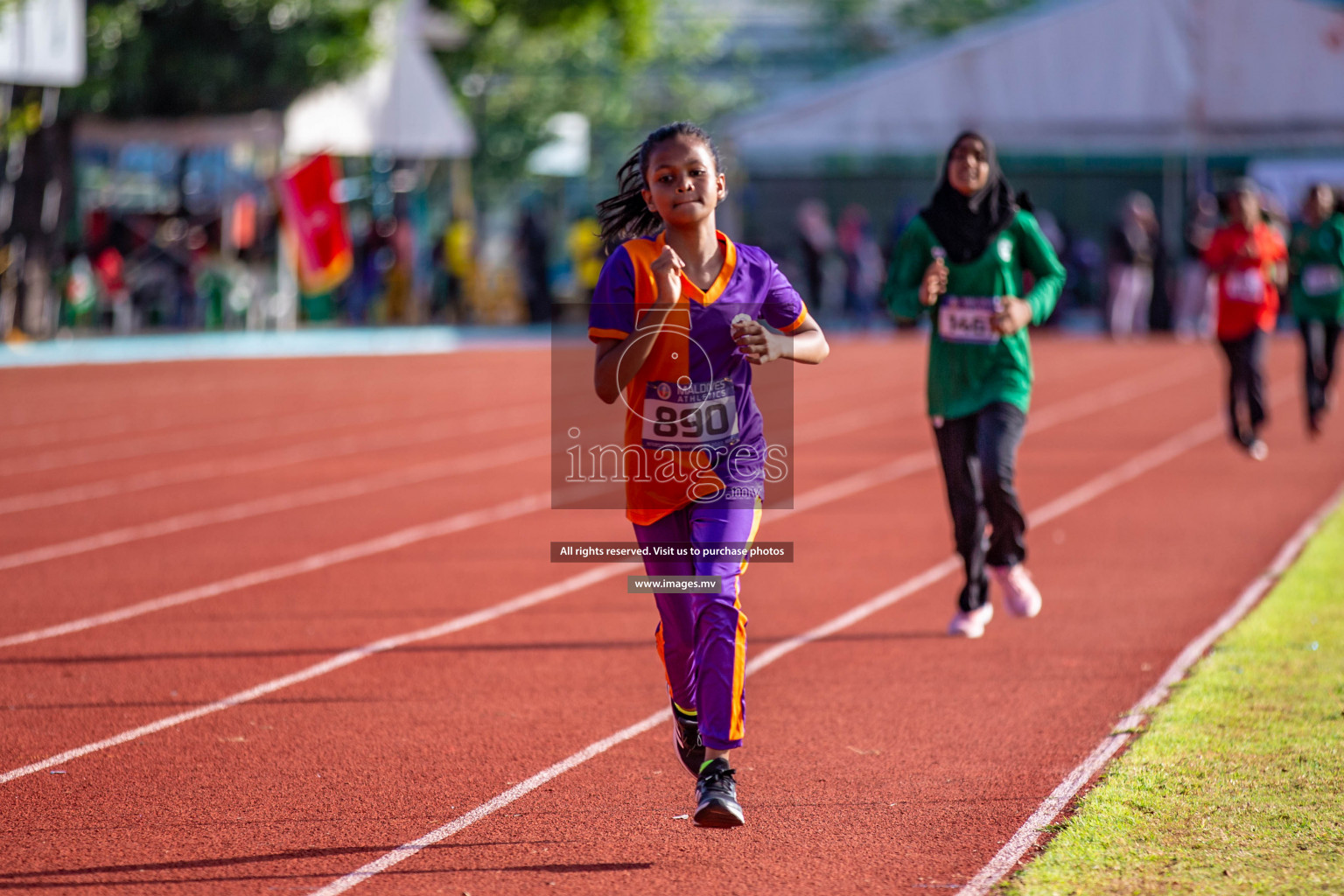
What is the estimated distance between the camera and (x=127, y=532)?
10320 millimetres

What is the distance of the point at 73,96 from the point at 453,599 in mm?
20457

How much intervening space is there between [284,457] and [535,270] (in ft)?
61.1

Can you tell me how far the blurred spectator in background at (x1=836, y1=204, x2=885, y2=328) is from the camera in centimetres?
3105

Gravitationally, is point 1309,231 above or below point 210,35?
below

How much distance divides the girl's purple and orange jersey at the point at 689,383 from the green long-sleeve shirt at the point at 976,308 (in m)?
2.49

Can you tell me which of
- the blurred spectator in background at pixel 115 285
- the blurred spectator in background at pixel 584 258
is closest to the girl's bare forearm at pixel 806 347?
the blurred spectator in background at pixel 115 285

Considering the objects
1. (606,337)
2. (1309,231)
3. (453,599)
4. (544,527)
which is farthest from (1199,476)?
(606,337)

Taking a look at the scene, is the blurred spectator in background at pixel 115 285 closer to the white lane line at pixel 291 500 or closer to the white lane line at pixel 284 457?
the white lane line at pixel 284 457

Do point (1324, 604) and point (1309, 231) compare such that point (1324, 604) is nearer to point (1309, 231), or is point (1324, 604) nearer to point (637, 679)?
point (637, 679)

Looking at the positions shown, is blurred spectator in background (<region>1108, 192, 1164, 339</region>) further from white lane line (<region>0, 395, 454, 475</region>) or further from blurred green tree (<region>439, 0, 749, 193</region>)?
white lane line (<region>0, 395, 454, 475</region>)

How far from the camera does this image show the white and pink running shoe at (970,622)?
23.6ft

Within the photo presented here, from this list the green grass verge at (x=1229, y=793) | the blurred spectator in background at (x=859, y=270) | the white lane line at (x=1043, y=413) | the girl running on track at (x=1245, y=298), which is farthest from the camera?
the blurred spectator in background at (x=859, y=270)

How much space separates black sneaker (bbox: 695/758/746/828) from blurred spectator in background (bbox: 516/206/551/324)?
2770 centimetres

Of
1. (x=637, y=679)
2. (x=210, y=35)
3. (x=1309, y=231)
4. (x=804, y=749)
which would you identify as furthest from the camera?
(x=210, y=35)
